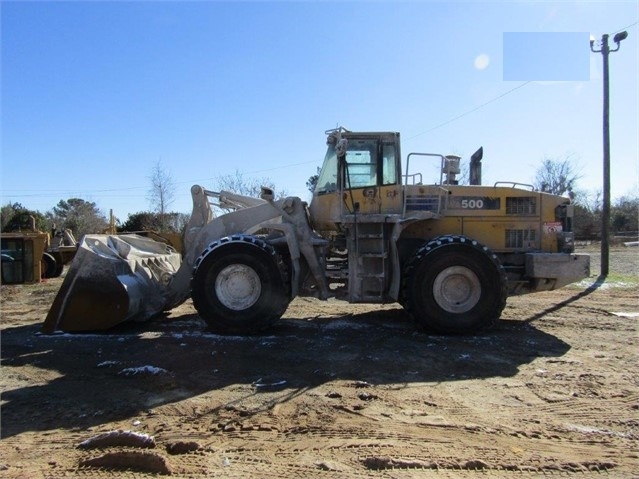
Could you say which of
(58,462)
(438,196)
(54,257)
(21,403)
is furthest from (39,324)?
(54,257)

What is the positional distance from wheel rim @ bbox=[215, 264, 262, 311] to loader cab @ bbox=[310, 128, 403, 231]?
1567 mm

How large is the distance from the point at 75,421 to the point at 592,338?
6.69m

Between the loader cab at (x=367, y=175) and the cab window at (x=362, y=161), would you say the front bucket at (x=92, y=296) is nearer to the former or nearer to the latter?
the loader cab at (x=367, y=175)

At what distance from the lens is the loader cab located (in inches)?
307

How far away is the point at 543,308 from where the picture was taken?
9984 mm

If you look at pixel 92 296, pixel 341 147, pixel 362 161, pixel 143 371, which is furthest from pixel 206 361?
pixel 362 161

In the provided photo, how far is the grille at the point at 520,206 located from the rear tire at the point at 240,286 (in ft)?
12.1

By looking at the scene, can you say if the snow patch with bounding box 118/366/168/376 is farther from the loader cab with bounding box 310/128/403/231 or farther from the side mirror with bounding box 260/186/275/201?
the loader cab with bounding box 310/128/403/231

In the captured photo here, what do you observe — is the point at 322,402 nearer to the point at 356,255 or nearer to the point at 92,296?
the point at 356,255

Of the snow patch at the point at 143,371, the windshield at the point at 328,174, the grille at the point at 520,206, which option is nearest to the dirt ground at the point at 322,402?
the snow patch at the point at 143,371

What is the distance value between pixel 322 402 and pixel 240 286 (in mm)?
3263

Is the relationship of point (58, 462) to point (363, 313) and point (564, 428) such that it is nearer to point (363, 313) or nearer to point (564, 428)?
point (564, 428)

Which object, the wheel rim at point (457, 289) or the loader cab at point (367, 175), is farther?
the loader cab at point (367, 175)

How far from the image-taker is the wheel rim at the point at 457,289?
7309 mm
